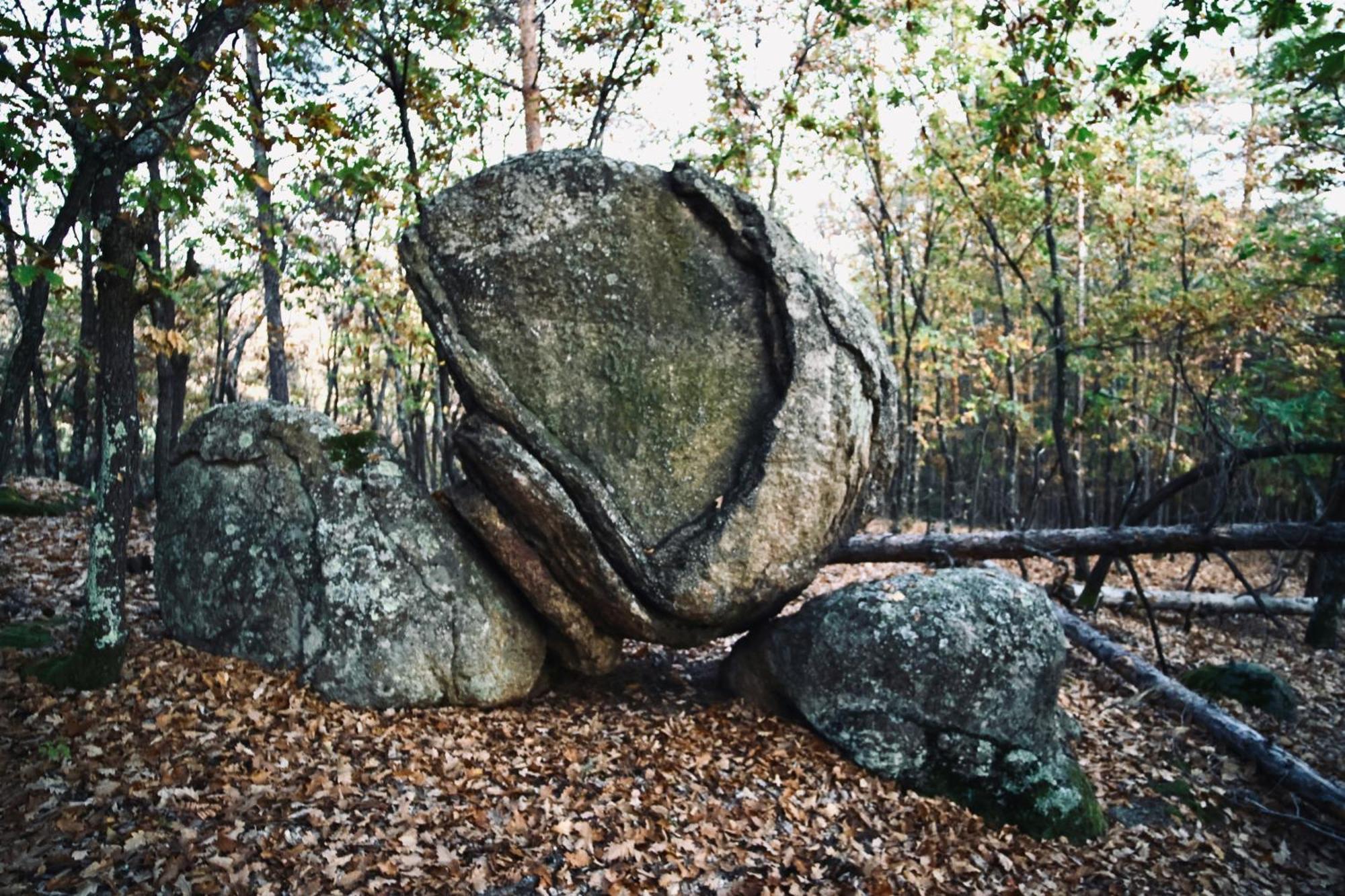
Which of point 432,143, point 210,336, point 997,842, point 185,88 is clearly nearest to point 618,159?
point 185,88

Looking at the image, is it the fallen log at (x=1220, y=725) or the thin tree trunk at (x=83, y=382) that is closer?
the fallen log at (x=1220, y=725)

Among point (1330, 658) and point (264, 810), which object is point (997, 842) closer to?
→ point (264, 810)

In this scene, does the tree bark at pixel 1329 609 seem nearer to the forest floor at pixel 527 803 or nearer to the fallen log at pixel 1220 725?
the fallen log at pixel 1220 725

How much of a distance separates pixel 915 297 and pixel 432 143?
11803mm

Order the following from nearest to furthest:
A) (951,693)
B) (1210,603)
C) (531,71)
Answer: (951,693) → (1210,603) → (531,71)

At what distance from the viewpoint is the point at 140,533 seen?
43.4ft

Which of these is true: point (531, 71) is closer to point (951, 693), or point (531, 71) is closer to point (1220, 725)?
point (951, 693)

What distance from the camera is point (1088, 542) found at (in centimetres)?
1030

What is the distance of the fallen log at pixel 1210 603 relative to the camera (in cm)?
1388

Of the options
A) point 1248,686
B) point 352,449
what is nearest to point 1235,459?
point 1248,686

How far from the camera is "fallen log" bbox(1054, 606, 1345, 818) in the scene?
7.49 m

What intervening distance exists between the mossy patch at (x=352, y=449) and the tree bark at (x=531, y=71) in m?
8.31

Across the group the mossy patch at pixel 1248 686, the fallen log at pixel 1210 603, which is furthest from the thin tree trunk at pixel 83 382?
the fallen log at pixel 1210 603

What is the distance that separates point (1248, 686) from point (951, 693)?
5.46 meters
